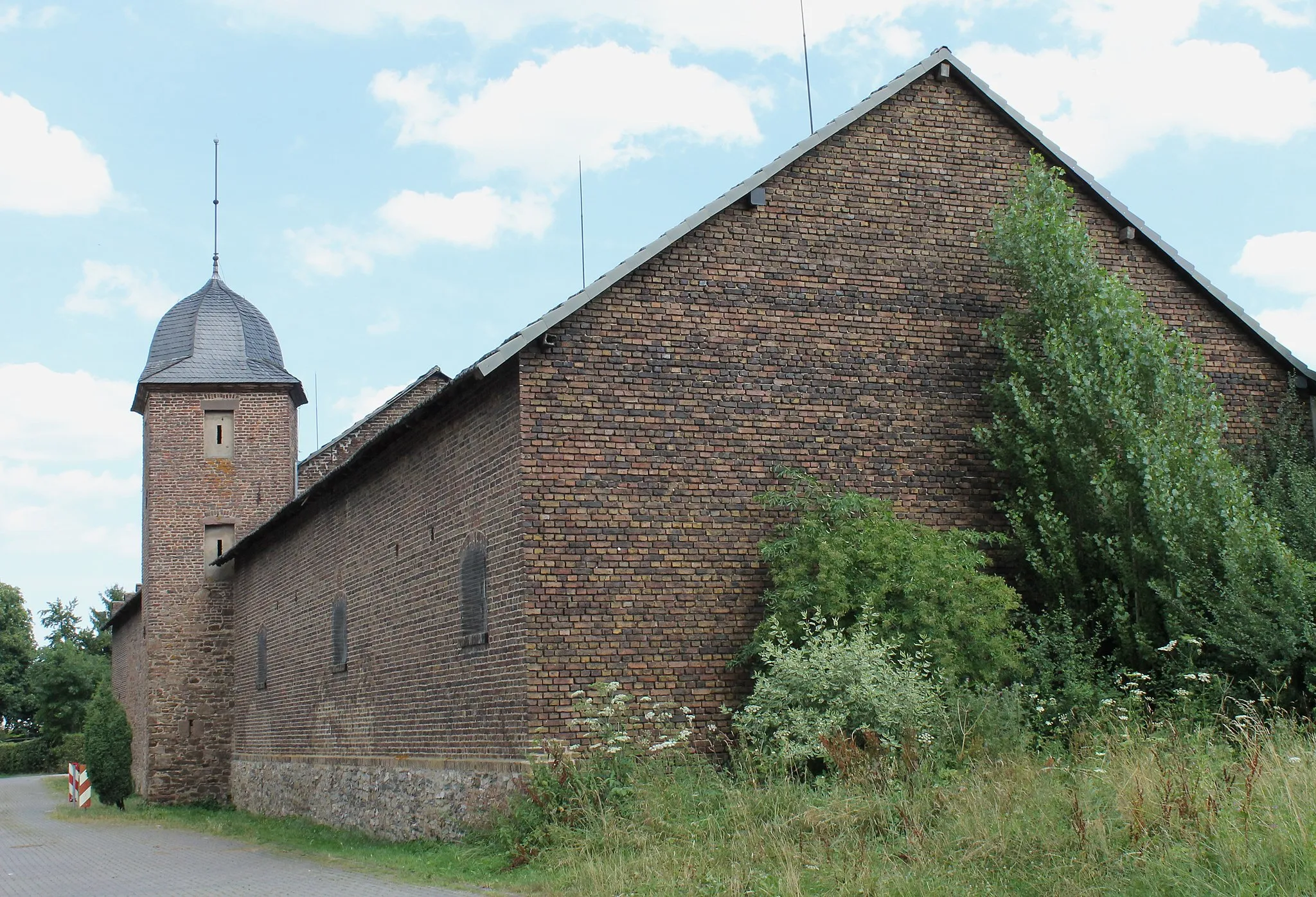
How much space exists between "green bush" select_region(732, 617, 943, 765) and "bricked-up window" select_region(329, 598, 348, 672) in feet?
30.4

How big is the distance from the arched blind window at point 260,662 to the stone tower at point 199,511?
10.5 feet

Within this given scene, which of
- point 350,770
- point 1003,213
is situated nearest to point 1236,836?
point 1003,213

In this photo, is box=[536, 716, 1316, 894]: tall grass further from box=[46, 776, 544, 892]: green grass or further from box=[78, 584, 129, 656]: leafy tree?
box=[78, 584, 129, 656]: leafy tree

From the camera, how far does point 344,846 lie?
1758 cm

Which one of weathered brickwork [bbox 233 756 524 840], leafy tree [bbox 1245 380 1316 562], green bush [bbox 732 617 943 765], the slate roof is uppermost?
the slate roof

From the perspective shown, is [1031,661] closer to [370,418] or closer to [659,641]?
[659,641]

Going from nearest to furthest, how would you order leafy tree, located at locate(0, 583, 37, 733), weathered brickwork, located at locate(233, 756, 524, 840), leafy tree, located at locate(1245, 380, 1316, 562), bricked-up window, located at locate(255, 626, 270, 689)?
weathered brickwork, located at locate(233, 756, 524, 840), leafy tree, located at locate(1245, 380, 1316, 562), bricked-up window, located at locate(255, 626, 270, 689), leafy tree, located at locate(0, 583, 37, 733)

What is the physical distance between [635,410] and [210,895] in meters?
6.55

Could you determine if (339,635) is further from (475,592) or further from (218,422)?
(218,422)

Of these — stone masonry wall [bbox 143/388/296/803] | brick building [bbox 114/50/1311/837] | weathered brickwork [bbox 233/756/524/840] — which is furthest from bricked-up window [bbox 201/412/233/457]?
brick building [bbox 114/50/1311/837]

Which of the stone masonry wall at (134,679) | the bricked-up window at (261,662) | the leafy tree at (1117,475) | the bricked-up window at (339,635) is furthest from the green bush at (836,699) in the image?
the stone masonry wall at (134,679)

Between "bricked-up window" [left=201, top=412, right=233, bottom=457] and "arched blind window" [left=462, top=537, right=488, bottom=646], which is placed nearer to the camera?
"arched blind window" [left=462, top=537, right=488, bottom=646]

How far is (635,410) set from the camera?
14820 mm

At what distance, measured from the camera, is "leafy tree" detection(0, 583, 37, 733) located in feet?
257
